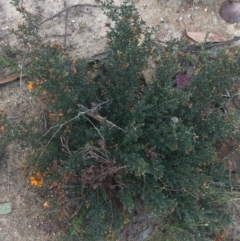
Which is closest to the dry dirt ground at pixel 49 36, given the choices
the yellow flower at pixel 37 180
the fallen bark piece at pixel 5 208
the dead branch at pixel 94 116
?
the fallen bark piece at pixel 5 208

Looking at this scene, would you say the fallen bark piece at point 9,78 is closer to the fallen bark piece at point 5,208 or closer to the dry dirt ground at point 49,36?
the dry dirt ground at point 49,36

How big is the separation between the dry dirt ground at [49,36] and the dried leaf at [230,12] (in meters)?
0.04

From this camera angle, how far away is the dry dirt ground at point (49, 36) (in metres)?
3.33

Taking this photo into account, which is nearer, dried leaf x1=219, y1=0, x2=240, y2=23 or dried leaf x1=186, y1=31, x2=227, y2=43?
dried leaf x1=186, y1=31, x2=227, y2=43

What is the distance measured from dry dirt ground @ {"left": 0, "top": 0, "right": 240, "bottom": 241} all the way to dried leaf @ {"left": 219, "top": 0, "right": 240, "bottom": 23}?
0.04 metres

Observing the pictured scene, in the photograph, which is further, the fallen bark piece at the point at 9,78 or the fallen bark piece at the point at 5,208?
the fallen bark piece at the point at 9,78

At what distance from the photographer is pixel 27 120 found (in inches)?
137

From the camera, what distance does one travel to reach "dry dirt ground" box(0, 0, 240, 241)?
10.9 feet

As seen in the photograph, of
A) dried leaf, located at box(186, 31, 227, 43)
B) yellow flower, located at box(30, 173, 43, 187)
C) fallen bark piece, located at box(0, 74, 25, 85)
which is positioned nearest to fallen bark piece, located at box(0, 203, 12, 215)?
yellow flower, located at box(30, 173, 43, 187)

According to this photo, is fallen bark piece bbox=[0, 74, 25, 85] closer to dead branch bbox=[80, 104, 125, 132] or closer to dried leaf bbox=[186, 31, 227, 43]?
dead branch bbox=[80, 104, 125, 132]

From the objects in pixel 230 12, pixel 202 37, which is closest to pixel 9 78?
pixel 202 37

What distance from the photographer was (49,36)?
3717 mm

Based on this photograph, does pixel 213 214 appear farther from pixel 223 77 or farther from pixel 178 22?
→ pixel 178 22

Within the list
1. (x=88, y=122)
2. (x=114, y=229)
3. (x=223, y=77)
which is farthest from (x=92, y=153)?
(x=223, y=77)
